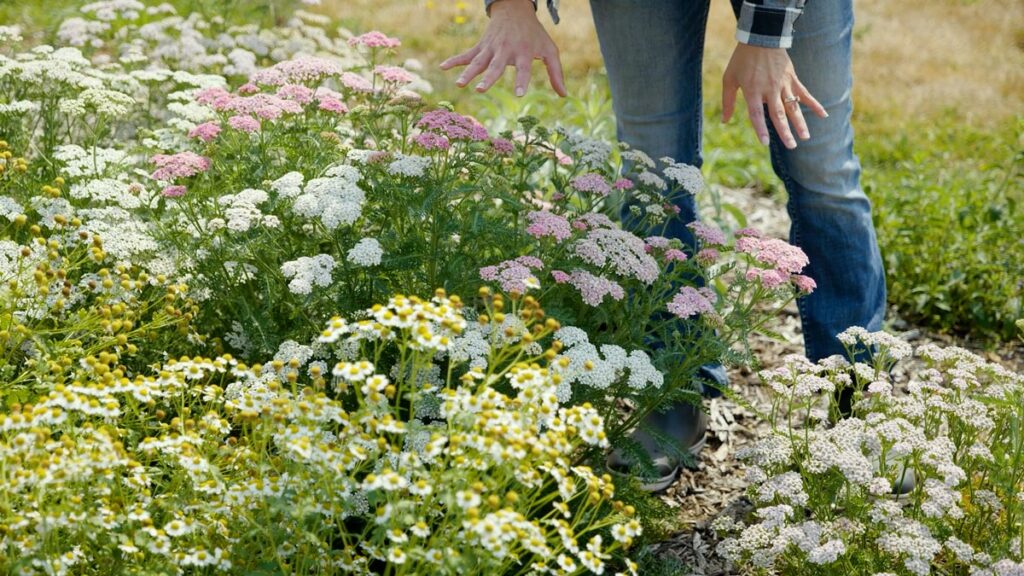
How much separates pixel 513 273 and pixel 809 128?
1110 millimetres

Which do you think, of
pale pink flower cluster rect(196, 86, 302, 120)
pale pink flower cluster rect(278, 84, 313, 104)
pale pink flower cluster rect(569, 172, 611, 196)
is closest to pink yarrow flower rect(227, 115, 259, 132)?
pale pink flower cluster rect(196, 86, 302, 120)

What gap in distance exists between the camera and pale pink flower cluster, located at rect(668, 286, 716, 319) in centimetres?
239

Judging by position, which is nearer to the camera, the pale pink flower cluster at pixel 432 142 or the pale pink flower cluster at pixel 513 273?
the pale pink flower cluster at pixel 513 273

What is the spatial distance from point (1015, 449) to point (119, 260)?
219 centimetres

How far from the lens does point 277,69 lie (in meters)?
2.86

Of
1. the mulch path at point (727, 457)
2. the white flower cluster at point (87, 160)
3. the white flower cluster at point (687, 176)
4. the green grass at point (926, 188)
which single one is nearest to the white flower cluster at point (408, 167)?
the white flower cluster at point (687, 176)

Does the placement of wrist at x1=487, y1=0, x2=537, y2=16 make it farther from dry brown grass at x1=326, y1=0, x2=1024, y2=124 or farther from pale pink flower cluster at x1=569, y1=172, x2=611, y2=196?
dry brown grass at x1=326, y1=0, x2=1024, y2=124

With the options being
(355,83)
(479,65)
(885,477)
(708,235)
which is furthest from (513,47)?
(885,477)

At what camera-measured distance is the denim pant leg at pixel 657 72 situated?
9.34ft

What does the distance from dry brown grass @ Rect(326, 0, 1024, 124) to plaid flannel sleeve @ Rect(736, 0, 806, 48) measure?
399 centimetres

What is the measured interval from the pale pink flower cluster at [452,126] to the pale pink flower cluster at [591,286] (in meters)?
0.40

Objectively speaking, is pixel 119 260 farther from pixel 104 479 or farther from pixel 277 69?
pixel 104 479

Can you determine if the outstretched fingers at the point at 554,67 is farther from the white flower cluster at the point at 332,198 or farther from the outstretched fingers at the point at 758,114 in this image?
the white flower cluster at the point at 332,198

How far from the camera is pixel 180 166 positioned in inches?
98.7
